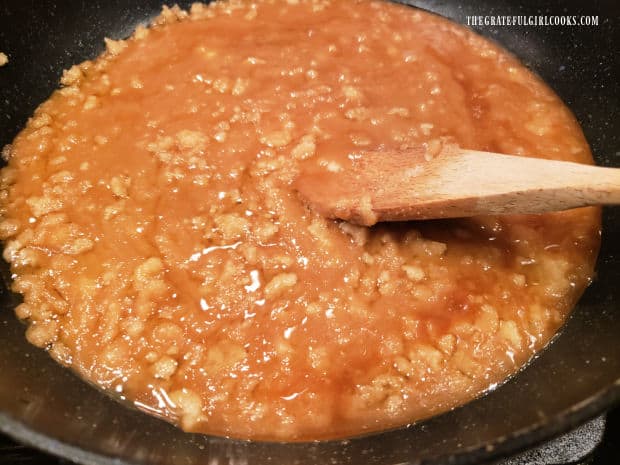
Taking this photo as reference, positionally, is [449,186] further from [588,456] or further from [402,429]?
[588,456]

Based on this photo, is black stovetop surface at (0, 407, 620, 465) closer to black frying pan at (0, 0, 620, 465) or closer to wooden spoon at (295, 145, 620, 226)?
black frying pan at (0, 0, 620, 465)

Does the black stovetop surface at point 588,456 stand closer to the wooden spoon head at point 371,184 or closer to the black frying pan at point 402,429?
the black frying pan at point 402,429

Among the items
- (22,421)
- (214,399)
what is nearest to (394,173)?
(214,399)

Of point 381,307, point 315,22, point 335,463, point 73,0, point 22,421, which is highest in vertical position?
point 73,0

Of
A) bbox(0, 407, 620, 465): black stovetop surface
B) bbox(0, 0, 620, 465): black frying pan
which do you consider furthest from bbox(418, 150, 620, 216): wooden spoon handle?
bbox(0, 407, 620, 465): black stovetop surface

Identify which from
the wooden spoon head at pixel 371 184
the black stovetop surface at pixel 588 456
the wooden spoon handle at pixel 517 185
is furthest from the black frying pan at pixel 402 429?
the wooden spoon head at pixel 371 184

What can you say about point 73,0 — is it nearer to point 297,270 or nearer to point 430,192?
point 297,270
